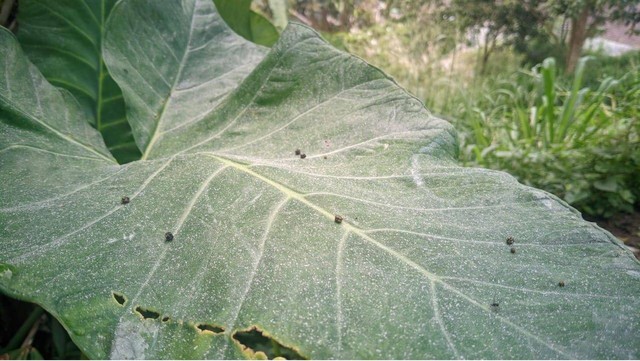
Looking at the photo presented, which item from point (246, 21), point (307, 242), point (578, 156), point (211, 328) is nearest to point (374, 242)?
point (307, 242)

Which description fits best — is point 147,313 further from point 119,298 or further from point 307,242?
point 307,242

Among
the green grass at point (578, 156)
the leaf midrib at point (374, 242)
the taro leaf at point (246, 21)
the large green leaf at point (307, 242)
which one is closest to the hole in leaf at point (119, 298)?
the large green leaf at point (307, 242)

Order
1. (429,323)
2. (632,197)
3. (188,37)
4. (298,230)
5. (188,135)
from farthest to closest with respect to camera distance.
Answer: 1. (632,197)
2. (188,37)
3. (188,135)
4. (298,230)
5. (429,323)

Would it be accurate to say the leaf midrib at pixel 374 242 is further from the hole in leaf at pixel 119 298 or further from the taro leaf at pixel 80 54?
the taro leaf at pixel 80 54

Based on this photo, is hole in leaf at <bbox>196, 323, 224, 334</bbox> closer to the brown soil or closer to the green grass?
the green grass

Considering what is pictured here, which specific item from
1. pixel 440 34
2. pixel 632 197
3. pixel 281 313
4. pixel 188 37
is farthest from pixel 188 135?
pixel 440 34

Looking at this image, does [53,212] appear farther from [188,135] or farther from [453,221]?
[453,221]
